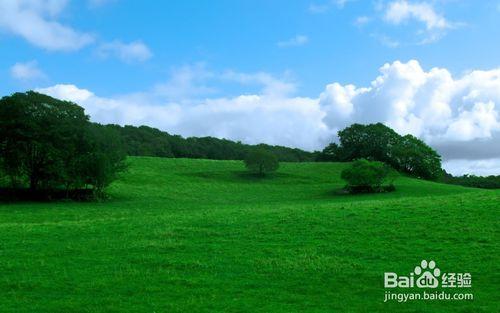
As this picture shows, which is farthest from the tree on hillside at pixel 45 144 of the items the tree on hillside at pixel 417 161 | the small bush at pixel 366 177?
the tree on hillside at pixel 417 161

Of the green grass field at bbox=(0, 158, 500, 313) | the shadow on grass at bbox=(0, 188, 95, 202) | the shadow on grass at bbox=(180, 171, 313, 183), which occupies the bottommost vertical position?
the green grass field at bbox=(0, 158, 500, 313)

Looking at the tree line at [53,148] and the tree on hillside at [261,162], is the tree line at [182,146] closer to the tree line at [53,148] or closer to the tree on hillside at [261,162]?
the tree on hillside at [261,162]

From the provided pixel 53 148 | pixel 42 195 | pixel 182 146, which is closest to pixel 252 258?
pixel 53 148

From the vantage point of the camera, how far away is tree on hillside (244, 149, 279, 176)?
81750 millimetres

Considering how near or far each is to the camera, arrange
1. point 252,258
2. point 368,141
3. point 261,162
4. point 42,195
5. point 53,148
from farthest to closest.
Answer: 1. point 368,141
2. point 261,162
3. point 42,195
4. point 53,148
5. point 252,258

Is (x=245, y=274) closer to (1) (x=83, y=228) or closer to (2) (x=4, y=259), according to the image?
(2) (x=4, y=259)

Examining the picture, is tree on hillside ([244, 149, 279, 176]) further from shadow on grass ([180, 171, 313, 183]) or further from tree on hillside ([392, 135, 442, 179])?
tree on hillside ([392, 135, 442, 179])

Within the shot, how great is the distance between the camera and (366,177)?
66.4 metres

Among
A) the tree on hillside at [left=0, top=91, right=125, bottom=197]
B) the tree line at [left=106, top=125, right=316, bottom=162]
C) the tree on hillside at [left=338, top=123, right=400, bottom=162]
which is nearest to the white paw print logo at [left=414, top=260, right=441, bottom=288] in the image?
the tree on hillside at [left=0, top=91, right=125, bottom=197]

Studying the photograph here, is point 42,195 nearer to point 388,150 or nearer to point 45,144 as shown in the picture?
point 45,144

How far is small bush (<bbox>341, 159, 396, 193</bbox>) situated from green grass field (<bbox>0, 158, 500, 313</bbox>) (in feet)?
111

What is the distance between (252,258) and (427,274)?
6.41 meters

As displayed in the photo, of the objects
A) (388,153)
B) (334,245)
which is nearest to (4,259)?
(334,245)

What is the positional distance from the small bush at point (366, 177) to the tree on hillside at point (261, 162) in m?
16.1
